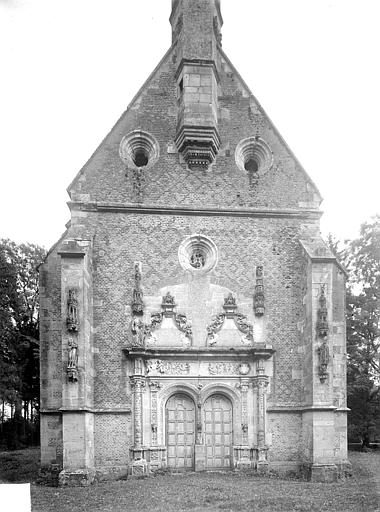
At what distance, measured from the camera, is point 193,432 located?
1922 cm

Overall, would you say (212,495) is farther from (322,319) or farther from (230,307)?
(322,319)

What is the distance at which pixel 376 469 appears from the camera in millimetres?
21500

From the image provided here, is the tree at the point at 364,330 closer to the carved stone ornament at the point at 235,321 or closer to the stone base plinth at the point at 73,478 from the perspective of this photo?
the carved stone ornament at the point at 235,321

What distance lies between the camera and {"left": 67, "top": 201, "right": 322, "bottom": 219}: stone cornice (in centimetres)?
1959

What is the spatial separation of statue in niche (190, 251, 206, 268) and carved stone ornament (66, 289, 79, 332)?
3.98 meters

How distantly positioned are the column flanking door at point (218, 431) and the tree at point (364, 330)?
14509 millimetres

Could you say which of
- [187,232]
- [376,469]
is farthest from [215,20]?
[376,469]

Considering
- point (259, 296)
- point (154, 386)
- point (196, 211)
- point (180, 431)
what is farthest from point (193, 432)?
point (196, 211)

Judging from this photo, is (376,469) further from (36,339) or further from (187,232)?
(36,339)

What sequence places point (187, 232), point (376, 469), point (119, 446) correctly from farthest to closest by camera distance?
1. point (376, 469)
2. point (187, 232)
3. point (119, 446)

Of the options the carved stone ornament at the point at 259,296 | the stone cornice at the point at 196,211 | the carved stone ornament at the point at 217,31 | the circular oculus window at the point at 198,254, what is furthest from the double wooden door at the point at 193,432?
the carved stone ornament at the point at 217,31

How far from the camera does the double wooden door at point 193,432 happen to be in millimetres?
19000

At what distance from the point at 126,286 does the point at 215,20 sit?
9177 mm

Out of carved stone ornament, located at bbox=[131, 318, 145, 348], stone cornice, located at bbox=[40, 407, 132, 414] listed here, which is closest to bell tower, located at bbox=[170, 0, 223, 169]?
carved stone ornament, located at bbox=[131, 318, 145, 348]
